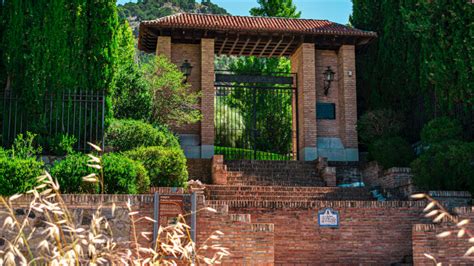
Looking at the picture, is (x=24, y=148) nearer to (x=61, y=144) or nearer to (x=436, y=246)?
(x=61, y=144)

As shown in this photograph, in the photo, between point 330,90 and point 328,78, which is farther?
point 330,90

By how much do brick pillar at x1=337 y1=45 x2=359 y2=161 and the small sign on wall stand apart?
7.73m

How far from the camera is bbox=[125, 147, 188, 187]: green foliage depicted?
43.4 ft

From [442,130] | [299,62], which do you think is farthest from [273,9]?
[442,130]

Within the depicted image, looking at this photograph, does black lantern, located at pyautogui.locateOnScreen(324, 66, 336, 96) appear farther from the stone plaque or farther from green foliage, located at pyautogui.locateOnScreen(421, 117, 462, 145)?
the stone plaque

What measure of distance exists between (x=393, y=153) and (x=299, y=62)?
522 cm

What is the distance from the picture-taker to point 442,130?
1560 cm

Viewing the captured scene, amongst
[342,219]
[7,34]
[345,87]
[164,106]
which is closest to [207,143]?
[164,106]

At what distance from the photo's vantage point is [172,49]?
19.8 metres

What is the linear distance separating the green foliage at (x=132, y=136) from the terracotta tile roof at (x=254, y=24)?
181 inches

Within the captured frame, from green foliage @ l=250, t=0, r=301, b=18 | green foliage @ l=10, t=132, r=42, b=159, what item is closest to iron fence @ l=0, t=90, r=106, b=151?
green foliage @ l=10, t=132, r=42, b=159

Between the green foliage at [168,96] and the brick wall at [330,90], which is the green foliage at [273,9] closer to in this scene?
the brick wall at [330,90]

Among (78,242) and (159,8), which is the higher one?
(159,8)

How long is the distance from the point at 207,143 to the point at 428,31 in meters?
6.74
